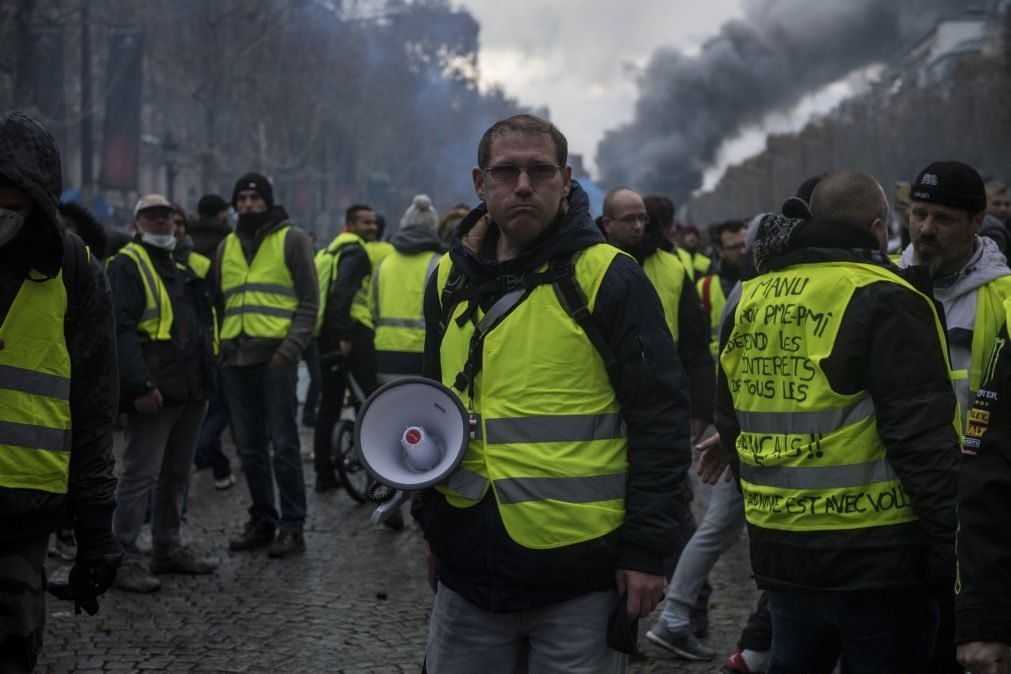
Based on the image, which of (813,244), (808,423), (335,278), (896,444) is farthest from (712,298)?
(896,444)

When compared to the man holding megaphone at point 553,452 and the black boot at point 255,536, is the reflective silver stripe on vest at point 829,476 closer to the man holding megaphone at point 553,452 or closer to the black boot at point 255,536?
the man holding megaphone at point 553,452

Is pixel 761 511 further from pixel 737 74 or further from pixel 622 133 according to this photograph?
pixel 622 133

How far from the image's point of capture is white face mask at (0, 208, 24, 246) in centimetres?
299

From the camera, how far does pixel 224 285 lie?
22.8 ft

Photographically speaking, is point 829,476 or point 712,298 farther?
point 712,298

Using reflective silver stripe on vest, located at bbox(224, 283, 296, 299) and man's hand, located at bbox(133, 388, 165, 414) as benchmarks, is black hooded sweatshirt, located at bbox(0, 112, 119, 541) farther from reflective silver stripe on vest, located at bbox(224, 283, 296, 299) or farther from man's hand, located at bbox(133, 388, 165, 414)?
reflective silver stripe on vest, located at bbox(224, 283, 296, 299)

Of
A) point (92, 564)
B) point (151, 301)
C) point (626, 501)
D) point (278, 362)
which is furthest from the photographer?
point (278, 362)

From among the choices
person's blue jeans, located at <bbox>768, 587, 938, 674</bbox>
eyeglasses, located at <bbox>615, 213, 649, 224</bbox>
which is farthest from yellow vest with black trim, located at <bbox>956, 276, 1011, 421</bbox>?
eyeglasses, located at <bbox>615, 213, 649, 224</bbox>

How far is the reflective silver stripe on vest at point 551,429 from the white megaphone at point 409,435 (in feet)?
0.26

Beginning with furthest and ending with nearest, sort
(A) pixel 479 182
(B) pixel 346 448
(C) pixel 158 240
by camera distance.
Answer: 1. (B) pixel 346 448
2. (C) pixel 158 240
3. (A) pixel 479 182

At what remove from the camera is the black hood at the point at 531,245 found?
2.94 meters

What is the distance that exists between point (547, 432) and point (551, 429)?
0.01 metres

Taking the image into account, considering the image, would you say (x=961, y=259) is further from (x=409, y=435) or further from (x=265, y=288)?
(x=265, y=288)

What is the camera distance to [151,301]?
6262 millimetres
